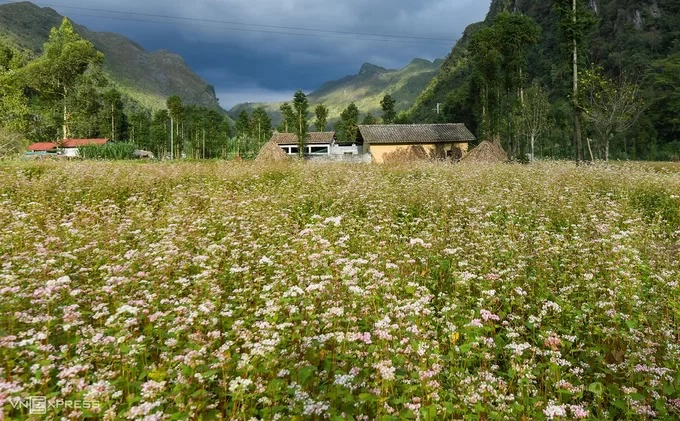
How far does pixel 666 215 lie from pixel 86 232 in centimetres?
1242

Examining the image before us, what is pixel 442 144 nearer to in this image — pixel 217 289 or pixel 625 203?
pixel 625 203

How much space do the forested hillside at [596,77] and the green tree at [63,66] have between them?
176ft

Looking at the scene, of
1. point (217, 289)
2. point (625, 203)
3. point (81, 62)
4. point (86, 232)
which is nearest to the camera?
point (217, 289)

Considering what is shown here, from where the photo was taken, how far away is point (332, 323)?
3.25 metres

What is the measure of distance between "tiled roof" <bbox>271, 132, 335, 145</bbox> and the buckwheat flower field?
248 feet

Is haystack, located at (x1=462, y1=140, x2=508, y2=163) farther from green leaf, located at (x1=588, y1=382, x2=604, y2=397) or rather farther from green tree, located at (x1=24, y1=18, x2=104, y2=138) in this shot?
green tree, located at (x1=24, y1=18, x2=104, y2=138)

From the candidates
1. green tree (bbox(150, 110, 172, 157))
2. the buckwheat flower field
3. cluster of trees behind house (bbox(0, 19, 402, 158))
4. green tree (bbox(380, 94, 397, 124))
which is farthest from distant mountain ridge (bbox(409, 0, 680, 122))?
the buckwheat flower field

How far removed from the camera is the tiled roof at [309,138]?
81125 millimetres

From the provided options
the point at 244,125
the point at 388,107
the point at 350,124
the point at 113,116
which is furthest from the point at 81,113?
the point at 388,107

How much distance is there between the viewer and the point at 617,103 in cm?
2964

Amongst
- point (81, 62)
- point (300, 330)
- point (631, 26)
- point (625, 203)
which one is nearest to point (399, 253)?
point (300, 330)

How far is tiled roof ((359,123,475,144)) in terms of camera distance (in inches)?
2103

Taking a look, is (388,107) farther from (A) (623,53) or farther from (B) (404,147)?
(A) (623,53)

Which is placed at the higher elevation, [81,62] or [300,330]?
[81,62]
